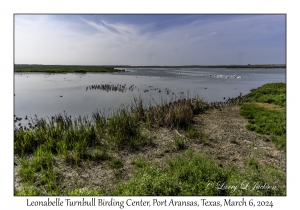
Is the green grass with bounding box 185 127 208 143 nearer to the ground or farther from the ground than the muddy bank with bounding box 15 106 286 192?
farther from the ground

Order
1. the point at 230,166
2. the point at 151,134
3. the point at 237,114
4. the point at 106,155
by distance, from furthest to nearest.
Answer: the point at 237,114, the point at 151,134, the point at 106,155, the point at 230,166

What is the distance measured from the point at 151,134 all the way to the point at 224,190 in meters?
3.87

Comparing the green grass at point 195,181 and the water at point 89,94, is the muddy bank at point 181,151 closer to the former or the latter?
the green grass at point 195,181

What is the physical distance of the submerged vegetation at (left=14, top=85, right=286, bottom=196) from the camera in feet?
14.6

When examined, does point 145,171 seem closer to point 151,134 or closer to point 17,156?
point 151,134

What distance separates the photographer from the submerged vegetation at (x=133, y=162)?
14.6 feet

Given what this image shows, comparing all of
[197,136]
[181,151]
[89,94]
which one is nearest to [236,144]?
[197,136]

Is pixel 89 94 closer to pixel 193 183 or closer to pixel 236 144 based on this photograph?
pixel 236 144

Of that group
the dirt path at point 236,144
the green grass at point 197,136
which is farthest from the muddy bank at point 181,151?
the green grass at point 197,136

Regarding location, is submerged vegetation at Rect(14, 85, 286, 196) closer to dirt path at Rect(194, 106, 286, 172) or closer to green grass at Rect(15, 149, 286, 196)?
green grass at Rect(15, 149, 286, 196)

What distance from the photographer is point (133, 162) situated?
232 inches

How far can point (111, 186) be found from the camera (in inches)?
186

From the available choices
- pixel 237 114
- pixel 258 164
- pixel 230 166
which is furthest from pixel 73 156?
pixel 237 114

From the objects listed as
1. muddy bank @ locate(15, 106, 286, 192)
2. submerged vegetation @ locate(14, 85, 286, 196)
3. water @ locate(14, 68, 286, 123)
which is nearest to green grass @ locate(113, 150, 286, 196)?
submerged vegetation @ locate(14, 85, 286, 196)
